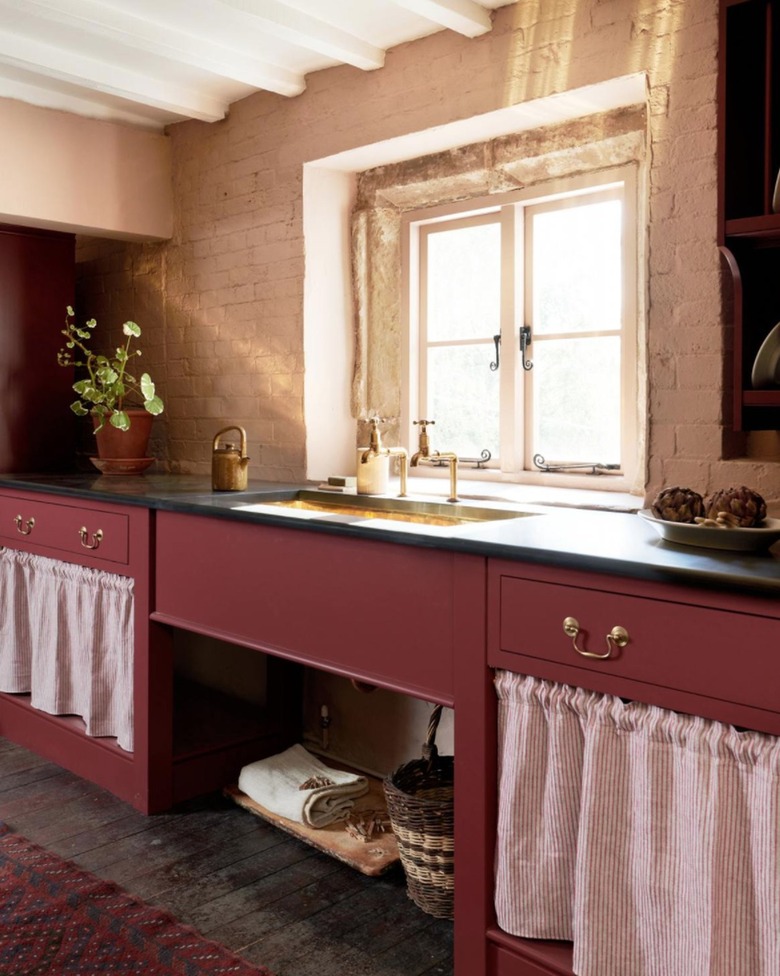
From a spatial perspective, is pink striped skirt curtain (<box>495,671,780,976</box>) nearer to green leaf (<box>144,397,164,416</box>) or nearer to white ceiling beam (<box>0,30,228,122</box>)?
green leaf (<box>144,397,164,416</box>)

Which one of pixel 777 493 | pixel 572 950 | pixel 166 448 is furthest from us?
pixel 166 448

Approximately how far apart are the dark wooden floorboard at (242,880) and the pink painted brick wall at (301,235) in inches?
51.5

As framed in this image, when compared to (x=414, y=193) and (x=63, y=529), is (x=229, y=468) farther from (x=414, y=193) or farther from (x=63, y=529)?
(x=414, y=193)

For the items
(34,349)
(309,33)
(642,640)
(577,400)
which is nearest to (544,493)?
(577,400)

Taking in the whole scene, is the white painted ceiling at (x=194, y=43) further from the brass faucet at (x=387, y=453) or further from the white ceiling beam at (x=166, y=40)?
the brass faucet at (x=387, y=453)

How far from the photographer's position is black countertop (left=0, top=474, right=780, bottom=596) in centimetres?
159

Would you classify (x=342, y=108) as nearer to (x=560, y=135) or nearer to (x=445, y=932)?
(x=560, y=135)

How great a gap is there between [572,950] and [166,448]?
2.90 m

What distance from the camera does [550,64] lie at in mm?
2633

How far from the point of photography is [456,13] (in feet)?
8.69

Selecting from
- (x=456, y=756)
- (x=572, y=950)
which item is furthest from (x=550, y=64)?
(x=572, y=950)

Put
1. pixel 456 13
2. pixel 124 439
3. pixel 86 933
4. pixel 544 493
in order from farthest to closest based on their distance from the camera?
pixel 124 439 → pixel 544 493 → pixel 456 13 → pixel 86 933

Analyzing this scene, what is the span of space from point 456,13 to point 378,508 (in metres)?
1.51

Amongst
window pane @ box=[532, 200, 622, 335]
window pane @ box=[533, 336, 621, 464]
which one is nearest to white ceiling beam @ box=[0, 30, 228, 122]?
window pane @ box=[532, 200, 622, 335]
